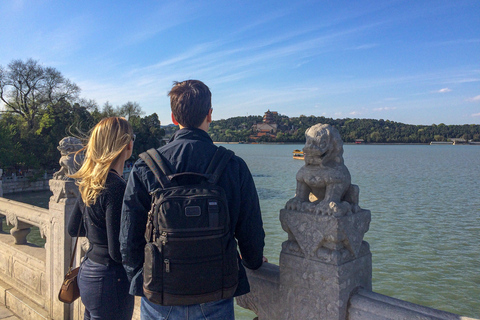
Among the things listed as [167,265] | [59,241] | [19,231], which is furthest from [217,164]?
[19,231]

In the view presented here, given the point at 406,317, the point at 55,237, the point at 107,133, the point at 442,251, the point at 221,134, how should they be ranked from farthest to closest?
the point at 221,134 → the point at 442,251 → the point at 55,237 → the point at 107,133 → the point at 406,317

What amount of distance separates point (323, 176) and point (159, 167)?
922 mm

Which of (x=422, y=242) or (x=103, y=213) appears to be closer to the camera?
(x=103, y=213)

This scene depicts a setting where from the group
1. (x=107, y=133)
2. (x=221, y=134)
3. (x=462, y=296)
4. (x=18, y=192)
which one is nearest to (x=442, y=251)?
(x=462, y=296)

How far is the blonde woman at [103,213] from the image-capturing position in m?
2.15

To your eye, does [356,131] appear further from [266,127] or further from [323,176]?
[323,176]

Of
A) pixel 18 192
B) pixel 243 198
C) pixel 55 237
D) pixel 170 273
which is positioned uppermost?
pixel 243 198

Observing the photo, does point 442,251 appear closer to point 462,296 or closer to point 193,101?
point 462,296

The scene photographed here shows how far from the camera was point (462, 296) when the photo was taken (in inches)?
389

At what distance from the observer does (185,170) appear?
5.48ft

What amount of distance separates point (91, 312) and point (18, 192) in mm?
29372

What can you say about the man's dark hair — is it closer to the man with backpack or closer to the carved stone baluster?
the man with backpack

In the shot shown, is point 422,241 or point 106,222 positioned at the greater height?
point 106,222

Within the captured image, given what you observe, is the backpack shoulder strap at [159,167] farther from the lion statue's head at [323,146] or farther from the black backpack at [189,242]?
the lion statue's head at [323,146]
